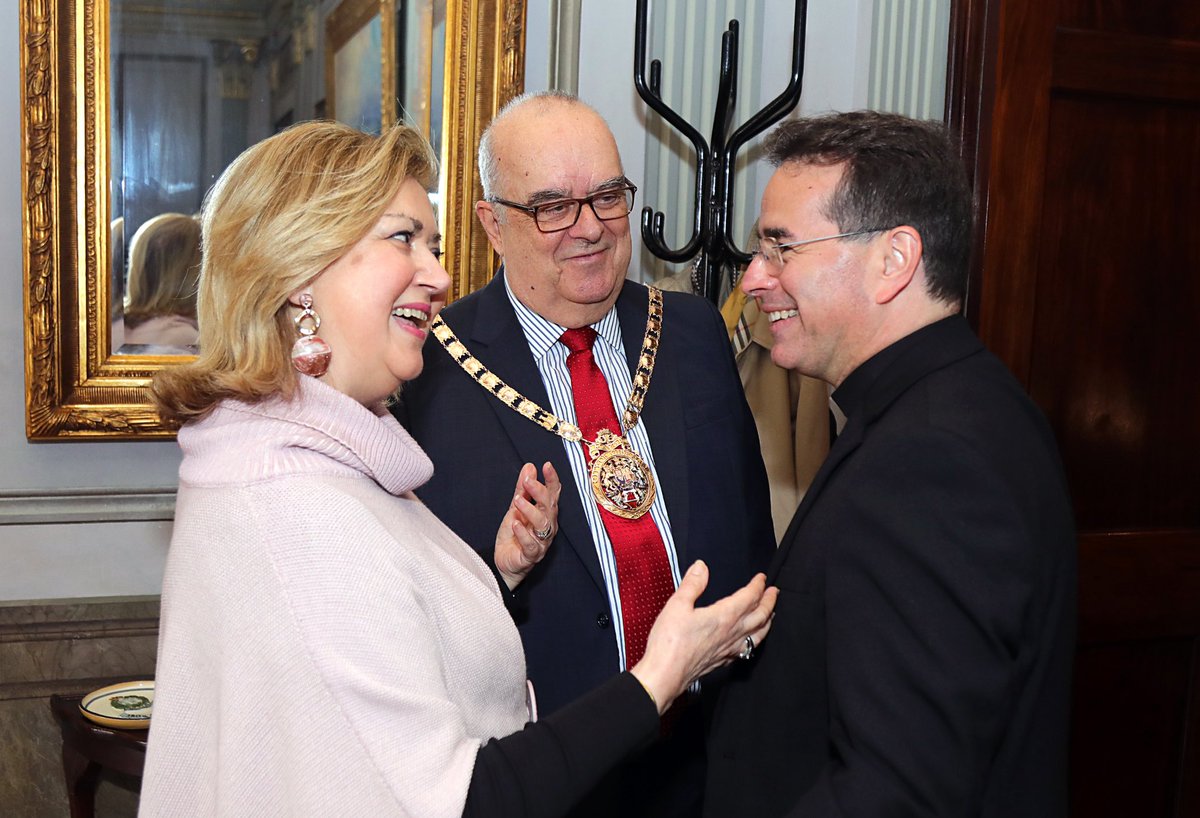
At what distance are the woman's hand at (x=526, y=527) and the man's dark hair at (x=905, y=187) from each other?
0.60 meters

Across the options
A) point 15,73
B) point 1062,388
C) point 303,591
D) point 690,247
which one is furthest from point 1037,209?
point 15,73

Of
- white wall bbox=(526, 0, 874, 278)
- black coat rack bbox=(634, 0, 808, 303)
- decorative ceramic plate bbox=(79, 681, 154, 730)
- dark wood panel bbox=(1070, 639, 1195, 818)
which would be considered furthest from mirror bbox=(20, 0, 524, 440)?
dark wood panel bbox=(1070, 639, 1195, 818)

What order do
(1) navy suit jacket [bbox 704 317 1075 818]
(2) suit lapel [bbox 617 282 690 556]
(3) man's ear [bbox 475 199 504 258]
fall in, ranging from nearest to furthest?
1. (1) navy suit jacket [bbox 704 317 1075 818]
2. (2) suit lapel [bbox 617 282 690 556]
3. (3) man's ear [bbox 475 199 504 258]

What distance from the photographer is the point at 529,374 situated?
2.24 meters

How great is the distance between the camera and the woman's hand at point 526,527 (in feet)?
5.98

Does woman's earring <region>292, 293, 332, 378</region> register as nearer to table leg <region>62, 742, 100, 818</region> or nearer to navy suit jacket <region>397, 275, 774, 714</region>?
navy suit jacket <region>397, 275, 774, 714</region>

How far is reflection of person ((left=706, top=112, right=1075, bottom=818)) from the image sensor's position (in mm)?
1315

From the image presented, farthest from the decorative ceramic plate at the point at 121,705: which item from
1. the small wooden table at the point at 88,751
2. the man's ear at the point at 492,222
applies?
the man's ear at the point at 492,222

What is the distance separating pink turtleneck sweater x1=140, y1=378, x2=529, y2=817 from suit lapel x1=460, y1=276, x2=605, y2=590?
682 mm

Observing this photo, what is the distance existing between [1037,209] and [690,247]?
868mm

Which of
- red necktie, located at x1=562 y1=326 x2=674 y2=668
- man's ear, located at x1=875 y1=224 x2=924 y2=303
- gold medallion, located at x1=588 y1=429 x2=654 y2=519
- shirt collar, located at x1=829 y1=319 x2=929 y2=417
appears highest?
man's ear, located at x1=875 y1=224 x2=924 y2=303

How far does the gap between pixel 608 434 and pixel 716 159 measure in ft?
3.48

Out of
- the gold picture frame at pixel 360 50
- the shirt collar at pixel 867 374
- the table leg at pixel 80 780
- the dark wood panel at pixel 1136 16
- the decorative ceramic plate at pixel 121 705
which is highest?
the dark wood panel at pixel 1136 16

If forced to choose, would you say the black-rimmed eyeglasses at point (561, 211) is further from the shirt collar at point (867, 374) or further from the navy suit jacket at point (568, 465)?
the shirt collar at point (867, 374)
